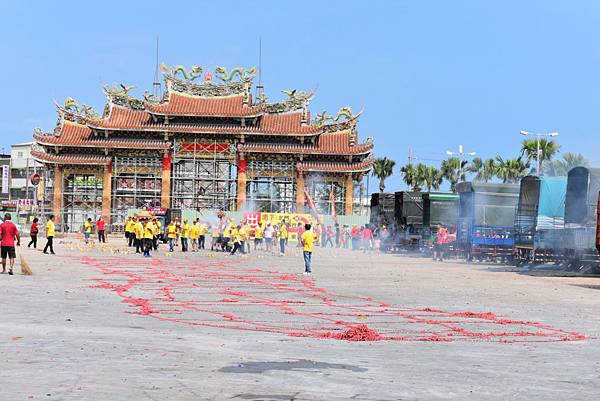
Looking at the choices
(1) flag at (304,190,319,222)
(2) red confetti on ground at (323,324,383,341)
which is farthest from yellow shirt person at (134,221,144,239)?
(1) flag at (304,190,319,222)

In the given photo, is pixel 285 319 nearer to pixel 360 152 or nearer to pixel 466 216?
pixel 466 216

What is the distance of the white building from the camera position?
107m

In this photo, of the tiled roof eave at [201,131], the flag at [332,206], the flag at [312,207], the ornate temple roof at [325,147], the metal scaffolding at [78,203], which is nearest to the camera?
the flag at [312,207]

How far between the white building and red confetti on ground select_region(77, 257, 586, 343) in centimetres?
8731

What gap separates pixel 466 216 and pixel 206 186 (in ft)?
122

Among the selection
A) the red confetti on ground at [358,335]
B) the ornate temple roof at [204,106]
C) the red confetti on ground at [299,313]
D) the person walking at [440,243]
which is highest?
the ornate temple roof at [204,106]

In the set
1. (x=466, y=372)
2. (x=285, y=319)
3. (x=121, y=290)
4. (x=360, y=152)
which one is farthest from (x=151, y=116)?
(x=466, y=372)

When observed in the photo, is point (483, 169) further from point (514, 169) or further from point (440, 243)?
point (440, 243)

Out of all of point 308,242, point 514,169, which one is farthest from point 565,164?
point 308,242

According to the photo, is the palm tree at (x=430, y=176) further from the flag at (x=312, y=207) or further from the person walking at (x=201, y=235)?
the person walking at (x=201, y=235)

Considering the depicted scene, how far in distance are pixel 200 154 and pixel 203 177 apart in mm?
2149

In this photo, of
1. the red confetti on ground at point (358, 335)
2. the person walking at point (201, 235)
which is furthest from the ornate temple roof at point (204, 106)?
the red confetti on ground at point (358, 335)

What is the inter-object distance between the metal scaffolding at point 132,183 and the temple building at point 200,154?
0.08m

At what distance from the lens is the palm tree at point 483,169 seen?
3447 inches
